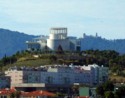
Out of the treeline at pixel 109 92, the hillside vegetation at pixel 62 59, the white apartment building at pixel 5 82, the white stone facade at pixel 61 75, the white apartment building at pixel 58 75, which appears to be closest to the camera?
the treeline at pixel 109 92

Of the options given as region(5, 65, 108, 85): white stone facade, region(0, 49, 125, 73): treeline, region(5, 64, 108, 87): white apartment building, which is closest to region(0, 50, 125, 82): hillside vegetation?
region(0, 49, 125, 73): treeline

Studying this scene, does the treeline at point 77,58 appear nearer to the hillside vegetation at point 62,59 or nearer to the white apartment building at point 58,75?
the hillside vegetation at point 62,59

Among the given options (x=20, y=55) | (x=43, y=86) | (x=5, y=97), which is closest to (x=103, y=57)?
(x=20, y=55)

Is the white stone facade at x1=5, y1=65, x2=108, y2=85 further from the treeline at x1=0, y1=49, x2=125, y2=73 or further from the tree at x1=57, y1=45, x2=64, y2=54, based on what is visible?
the tree at x1=57, y1=45, x2=64, y2=54

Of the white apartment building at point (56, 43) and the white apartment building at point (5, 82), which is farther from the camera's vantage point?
the white apartment building at point (56, 43)

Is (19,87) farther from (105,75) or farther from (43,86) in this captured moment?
(105,75)

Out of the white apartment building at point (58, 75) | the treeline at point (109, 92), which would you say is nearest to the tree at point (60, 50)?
the white apartment building at point (58, 75)

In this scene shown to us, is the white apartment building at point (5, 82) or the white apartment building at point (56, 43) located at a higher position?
the white apartment building at point (56, 43)

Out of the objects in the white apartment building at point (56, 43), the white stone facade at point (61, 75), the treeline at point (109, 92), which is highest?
the white apartment building at point (56, 43)
